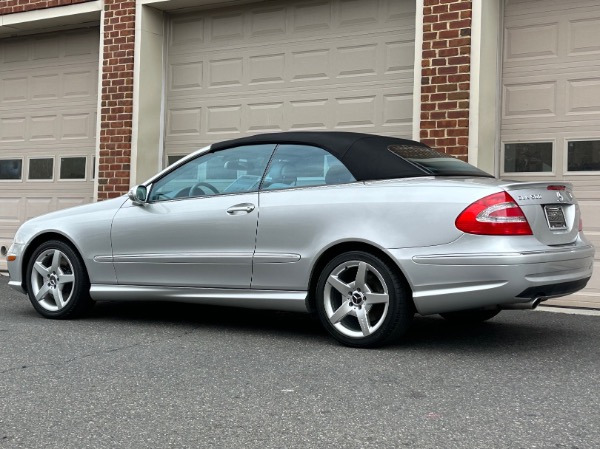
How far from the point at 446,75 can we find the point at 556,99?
1.11 metres

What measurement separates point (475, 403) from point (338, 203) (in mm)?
1896

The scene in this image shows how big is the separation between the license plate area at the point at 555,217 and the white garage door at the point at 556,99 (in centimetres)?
286

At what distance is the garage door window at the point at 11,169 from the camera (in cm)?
1241

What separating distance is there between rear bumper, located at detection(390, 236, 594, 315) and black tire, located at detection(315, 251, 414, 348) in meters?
0.11

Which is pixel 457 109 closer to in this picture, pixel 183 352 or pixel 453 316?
pixel 453 316

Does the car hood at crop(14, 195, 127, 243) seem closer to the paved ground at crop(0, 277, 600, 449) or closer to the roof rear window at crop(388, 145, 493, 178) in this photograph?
the paved ground at crop(0, 277, 600, 449)

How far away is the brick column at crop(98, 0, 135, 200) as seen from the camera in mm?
10828

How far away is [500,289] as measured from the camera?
16.4ft

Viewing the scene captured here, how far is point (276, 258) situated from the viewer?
227 inches

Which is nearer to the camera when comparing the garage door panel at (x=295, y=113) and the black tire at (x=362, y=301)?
the black tire at (x=362, y=301)

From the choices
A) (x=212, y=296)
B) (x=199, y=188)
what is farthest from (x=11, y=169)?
(x=212, y=296)

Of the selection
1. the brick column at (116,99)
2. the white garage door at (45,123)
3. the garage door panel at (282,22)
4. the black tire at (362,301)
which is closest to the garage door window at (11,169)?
the white garage door at (45,123)

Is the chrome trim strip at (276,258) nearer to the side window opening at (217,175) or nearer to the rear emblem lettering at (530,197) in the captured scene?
the side window opening at (217,175)

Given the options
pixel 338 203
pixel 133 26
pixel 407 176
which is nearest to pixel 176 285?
pixel 338 203
